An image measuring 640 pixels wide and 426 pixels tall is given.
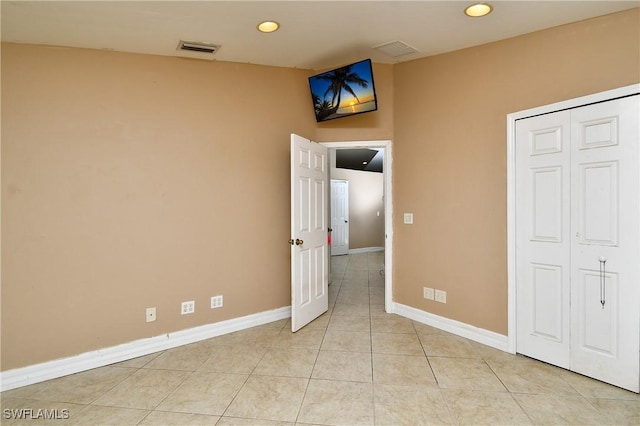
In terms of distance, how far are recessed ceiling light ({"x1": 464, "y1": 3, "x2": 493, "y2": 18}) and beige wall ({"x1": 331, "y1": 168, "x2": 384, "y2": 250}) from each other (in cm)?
585

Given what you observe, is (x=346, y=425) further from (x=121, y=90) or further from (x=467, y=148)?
(x=121, y=90)

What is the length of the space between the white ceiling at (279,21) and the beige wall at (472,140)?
0.18m

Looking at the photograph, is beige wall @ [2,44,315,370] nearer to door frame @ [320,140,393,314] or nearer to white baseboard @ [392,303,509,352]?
door frame @ [320,140,393,314]

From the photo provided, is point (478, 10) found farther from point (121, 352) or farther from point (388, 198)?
point (121, 352)

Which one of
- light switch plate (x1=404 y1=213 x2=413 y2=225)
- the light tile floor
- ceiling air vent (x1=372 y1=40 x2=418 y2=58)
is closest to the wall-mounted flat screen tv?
ceiling air vent (x1=372 y1=40 x2=418 y2=58)

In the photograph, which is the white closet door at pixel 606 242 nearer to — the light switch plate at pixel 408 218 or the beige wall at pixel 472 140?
the beige wall at pixel 472 140

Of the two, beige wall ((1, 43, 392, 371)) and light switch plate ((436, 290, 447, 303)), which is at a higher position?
beige wall ((1, 43, 392, 371))

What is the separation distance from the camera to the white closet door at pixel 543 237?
246 cm

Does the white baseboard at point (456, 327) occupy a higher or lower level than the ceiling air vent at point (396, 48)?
lower

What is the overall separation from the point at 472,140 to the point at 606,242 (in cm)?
A: 133

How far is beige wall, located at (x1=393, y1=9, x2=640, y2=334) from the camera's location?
2.40m

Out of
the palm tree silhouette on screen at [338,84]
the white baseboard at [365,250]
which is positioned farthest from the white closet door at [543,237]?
the white baseboard at [365,250]

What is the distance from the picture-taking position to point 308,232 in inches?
133

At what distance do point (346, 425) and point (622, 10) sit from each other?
3.42 metres
